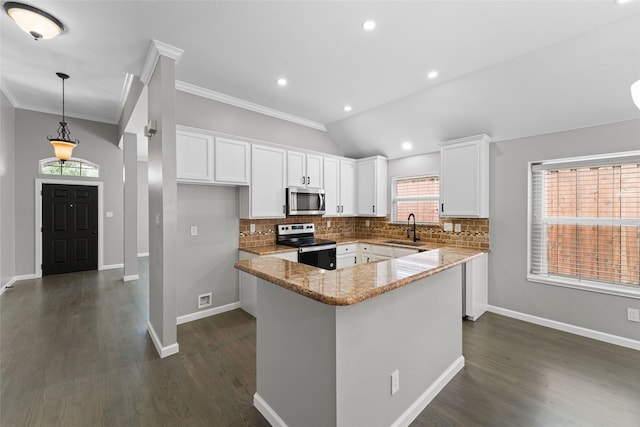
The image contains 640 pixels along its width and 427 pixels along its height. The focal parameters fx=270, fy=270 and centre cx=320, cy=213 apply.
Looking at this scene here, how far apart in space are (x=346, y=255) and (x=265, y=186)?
5.79 ft

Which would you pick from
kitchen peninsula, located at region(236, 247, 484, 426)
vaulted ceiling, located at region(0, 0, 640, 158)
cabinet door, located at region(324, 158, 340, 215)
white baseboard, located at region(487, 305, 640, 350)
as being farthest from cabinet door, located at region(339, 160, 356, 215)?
kitchen peninsula, located at region(236, 247, 484, 426)

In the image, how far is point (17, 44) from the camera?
3.01 metres

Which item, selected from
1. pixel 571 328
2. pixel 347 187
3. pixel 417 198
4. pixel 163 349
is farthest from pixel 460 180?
pixel 163 349

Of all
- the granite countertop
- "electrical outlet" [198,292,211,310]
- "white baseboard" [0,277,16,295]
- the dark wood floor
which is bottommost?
the dark wood floor

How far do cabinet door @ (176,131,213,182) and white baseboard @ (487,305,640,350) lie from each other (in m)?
4.23

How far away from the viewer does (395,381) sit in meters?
1.71

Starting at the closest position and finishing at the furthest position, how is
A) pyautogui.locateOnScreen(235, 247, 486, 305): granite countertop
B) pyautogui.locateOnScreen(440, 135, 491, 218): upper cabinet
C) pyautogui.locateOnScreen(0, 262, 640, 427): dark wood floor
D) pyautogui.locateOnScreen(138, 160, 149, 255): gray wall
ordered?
pyautogui.locateOnScreen(235, 247, 486, 305): granite countertop → pyautogui.locateOnScreen(0, 262, 640, 427): dark wood floor → pyautogui.locateOnScreen(440, 135, 491, 218): upper cabinet → pyautogui.locateOnScreen(138, 160, 149, 255): gray wall

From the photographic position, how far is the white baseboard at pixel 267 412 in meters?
1.72

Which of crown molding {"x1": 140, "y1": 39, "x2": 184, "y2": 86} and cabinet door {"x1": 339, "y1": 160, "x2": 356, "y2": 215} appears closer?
crown molding {"x1": 140, "y1": 39, "x2": 184, "y2": 86}

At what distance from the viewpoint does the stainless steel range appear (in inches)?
149

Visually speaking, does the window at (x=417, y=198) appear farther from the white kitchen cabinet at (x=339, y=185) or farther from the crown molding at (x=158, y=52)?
the crown molding at (x=158, y=52)

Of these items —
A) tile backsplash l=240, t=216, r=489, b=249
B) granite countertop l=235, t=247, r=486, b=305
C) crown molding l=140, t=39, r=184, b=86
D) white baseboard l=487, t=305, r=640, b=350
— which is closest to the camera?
granite countertop l=235, t=247, r=486, b=305

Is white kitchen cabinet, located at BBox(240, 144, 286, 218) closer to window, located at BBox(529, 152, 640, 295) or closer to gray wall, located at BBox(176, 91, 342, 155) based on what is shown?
gray wall, located at BBox(176, 91, 342, 155)

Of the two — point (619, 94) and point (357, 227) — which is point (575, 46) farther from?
point (357, 227)
